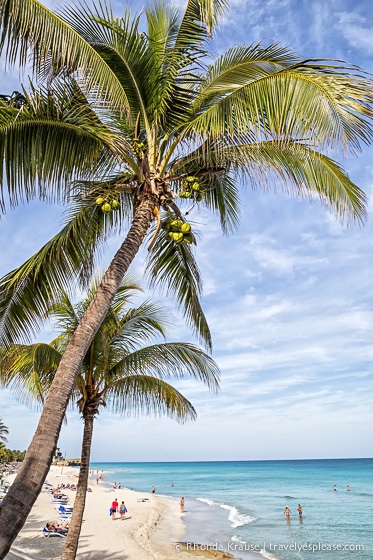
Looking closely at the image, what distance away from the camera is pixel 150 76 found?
567cm

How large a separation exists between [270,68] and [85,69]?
75.0 inches

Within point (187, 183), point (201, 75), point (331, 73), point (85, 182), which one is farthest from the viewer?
point (85, 182)

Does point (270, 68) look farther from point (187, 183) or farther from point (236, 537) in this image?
point (236, 537)

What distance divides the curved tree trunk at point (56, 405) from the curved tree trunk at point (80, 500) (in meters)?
5.96

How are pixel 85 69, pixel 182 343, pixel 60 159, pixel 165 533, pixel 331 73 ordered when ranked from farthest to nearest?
pixel 165 533 < pixel 182 343 < pixel 60 159 < pixel 85 69 < pixel 331 73

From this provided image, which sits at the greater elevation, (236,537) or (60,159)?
(60,159)

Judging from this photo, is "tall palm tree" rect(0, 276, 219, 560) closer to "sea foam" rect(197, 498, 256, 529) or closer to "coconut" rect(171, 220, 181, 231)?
"coconut" rect(171, 220, 181, 231)

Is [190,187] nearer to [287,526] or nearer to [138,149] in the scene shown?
[138,149]

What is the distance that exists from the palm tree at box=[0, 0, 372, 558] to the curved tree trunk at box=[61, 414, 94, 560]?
4466 millimetres

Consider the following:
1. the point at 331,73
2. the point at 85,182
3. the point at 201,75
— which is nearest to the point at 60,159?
the point at 85,182

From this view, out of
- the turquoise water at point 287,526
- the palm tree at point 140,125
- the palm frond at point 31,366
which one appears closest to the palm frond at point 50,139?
the palm tree at point 140,125

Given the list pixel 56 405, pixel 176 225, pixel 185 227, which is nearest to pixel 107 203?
pixel 176 225

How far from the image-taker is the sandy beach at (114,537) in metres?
15.5

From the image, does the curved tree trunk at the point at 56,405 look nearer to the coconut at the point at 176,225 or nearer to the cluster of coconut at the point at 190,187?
the coconut at the point at 176,225
